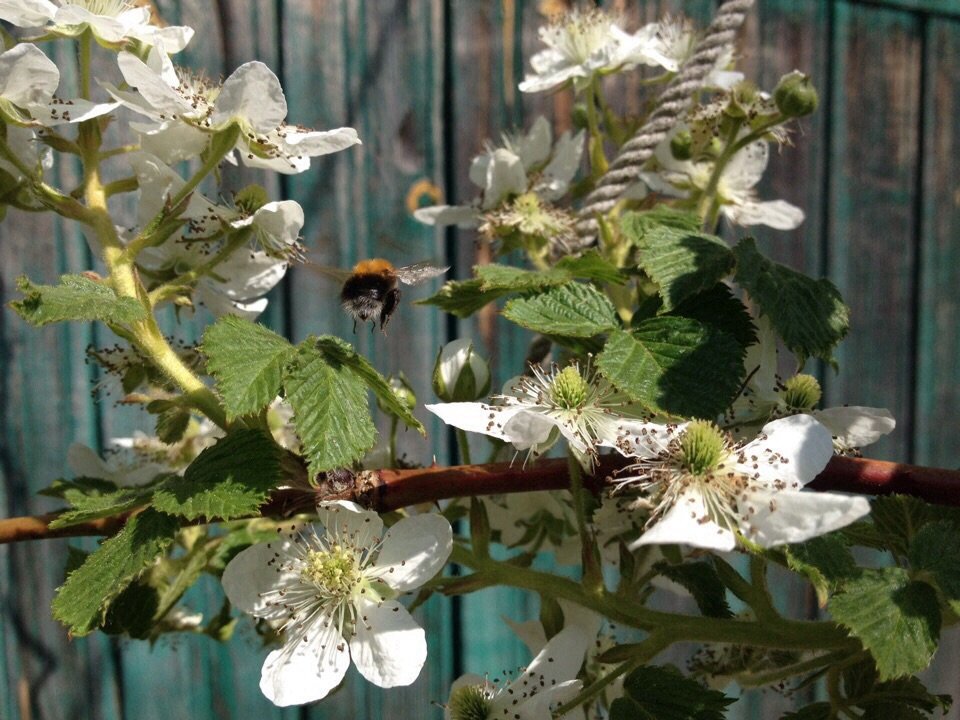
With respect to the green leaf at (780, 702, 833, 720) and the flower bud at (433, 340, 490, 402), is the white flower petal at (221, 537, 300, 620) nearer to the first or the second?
the flower bud at (433, 340, 490, 402)

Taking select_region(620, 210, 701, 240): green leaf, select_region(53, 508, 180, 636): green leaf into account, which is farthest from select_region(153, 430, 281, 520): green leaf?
select_region(620, 210, 701, 240): green leaf

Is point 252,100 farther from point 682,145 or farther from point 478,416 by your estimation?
point 682,145

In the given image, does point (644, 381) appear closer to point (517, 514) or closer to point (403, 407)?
point (403, 407)

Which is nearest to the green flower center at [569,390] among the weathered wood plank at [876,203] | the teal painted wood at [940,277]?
the weathered wood plank at [876,203]

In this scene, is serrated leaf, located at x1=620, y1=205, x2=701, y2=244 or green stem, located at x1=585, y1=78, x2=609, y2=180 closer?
serrated leaf, located at x1=620, y1=205, x2=701, y2=244

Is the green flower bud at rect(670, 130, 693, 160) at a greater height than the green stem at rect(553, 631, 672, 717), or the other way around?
the green flower bud at rect(670, 130, 693, 160)

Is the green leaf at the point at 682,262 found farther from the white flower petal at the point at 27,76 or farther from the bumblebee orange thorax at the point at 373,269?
the white flower petal at the point at 27,76

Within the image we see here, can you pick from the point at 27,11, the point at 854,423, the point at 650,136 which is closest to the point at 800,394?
the point at 854,423
